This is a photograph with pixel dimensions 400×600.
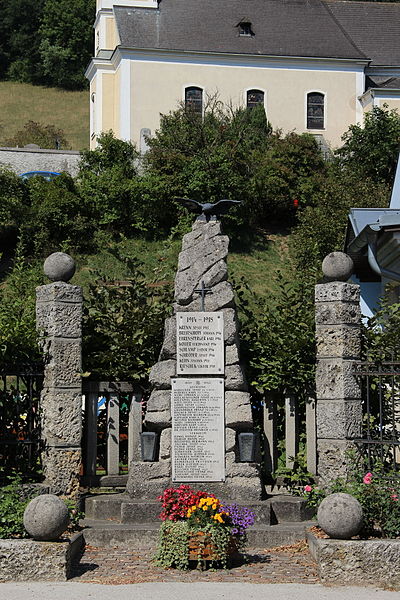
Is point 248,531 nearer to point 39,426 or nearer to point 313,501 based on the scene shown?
point 313,501

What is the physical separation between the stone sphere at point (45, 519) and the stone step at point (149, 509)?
1.89 meters

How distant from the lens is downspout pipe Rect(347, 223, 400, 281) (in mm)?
13815

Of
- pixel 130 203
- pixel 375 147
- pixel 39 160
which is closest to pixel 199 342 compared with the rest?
pixel 130 203

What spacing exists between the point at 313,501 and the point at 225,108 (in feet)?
124

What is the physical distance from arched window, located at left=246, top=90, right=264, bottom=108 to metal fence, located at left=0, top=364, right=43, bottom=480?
3823 centimetres

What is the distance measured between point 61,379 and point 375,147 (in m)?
34.5

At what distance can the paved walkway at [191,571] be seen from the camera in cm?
884

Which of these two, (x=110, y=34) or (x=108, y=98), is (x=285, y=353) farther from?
(x=110, y=34)

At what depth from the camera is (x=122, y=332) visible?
11.8 m

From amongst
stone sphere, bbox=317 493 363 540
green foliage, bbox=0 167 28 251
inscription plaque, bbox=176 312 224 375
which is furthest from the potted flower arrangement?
green foliage, bbox=0 167 28 251

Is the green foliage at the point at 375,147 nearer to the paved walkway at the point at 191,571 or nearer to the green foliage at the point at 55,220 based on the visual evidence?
the green foliage at the point at 55,220

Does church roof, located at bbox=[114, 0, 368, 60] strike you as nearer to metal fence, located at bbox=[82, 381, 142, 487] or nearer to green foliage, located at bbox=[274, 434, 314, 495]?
metal fence, located at bbox=[82, 381, 142, 487]

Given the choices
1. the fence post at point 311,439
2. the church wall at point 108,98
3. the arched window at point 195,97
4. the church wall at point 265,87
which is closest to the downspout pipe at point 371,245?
the fence post at point 311,439

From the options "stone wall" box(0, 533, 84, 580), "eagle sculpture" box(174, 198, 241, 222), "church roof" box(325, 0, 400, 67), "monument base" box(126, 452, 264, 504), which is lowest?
"stone wall" box(0, 533, 84, 580)
